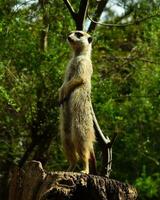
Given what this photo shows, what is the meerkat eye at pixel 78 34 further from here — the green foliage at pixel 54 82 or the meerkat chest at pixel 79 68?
the green foliage at pixel 54 82

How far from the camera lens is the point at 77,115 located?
10.5 metres

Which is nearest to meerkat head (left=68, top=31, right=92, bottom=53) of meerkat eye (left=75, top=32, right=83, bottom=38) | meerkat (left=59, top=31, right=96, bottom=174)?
meerkat eye (left=75, top=32, right=83, bottom=38)

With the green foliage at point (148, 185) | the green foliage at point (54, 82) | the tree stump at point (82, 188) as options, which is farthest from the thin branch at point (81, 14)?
the green foliage at point (148, 185)

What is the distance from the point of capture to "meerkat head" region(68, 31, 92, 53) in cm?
1119

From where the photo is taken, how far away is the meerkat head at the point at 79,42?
36.7 feet

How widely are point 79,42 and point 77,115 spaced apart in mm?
1277

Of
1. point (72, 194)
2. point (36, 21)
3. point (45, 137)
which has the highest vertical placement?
point (36, 21)

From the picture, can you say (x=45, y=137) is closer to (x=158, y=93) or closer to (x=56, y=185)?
(x=158, y=93)

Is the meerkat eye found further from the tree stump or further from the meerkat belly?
the tree stump

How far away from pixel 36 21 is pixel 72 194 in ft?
33.6

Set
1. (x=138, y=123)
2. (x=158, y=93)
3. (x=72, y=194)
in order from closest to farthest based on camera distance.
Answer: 1. (x=72, y=194)
2. (x=158, y=93)
3. (x=138, y=123)

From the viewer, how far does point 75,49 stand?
11.2 m

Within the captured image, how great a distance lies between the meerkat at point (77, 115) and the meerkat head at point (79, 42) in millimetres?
173

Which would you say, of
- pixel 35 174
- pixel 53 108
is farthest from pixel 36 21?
pixel 35 174
